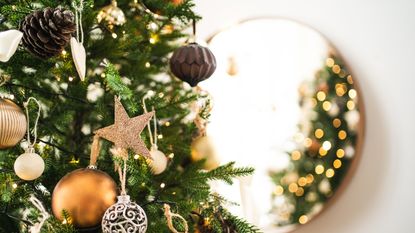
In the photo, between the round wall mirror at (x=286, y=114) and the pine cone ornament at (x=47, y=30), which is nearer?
the pine cone ornament at (x=47, y=30)

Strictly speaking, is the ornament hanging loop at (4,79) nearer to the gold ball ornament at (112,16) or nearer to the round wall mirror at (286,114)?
the gold ball ornament at (112,16)

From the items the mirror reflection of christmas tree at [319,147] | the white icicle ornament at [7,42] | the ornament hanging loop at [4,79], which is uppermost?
the white icicle ornament at [7,42]

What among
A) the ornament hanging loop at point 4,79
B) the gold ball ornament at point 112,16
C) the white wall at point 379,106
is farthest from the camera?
the white wall at point 379,106

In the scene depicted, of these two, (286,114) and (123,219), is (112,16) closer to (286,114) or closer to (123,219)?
(123,219)

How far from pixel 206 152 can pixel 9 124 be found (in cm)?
39

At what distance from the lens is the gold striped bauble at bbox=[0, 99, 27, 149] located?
2.03 ft

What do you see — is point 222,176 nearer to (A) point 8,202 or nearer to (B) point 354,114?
(A) point 8,202

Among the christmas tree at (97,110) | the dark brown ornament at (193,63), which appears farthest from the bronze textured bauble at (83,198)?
the dark brown ornament at (193,63)

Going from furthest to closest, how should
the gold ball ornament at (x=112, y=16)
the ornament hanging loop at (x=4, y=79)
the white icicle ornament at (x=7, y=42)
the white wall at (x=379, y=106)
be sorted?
1. the white wall at (x=379, y=106)
2. the gold ball ornament at (x=112, y=16)
3. the ornament hanging loop at (x=4, y=79)
4. the white icicle ornament at (x=7, y=42)

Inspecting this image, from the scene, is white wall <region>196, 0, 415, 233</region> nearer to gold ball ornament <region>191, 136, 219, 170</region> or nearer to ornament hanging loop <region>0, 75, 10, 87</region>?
gold ball ornament <region>191, 136, 219, 170</region>

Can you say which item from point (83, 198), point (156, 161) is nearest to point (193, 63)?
point (156, 161)

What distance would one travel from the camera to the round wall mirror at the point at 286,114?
A: 1.36 meters

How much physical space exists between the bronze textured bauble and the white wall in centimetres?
93

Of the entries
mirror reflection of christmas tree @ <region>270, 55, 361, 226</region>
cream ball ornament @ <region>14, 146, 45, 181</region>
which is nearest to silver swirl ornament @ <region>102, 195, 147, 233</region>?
cream ball ornament @ <region>14, 146, 45, 181</region>
